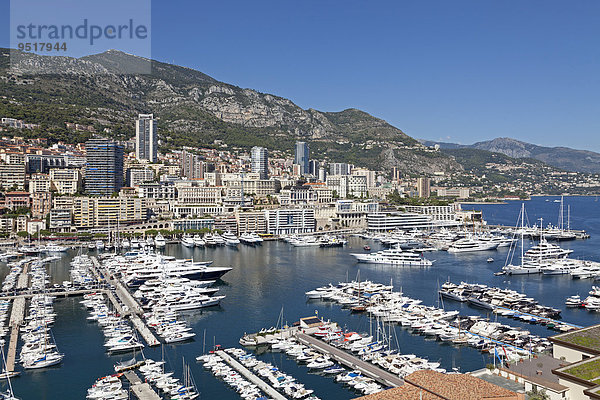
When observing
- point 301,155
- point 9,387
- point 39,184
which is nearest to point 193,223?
point 39,184

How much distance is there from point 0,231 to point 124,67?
316 ft

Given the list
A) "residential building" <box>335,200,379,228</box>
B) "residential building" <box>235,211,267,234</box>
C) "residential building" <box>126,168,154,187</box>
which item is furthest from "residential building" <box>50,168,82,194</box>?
"residential building" <box>335,200,379,228</box>

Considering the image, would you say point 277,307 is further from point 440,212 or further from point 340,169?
point 340,169

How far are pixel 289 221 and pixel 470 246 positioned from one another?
23373mm

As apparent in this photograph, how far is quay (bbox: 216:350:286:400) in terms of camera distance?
1692 cm

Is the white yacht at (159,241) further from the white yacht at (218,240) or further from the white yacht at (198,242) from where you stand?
the white yacht at (218,240)

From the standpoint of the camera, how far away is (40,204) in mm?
59188

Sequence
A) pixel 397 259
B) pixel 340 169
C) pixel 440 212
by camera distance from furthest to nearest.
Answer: pixel 340 169
pixel 440 212
pixel 397 259

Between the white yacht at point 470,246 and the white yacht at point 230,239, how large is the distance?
75.1ft

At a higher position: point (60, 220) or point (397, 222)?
point (60, 220)

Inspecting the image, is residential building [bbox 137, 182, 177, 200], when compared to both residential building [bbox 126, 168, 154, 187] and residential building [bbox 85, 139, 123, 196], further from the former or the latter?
residential building [bbox 85, 139, 123, 196]

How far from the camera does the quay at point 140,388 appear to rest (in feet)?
55.2

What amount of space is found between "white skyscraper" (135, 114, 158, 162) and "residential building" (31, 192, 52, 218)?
3404cm

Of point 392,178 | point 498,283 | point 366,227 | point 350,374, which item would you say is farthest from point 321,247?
point 392,178
